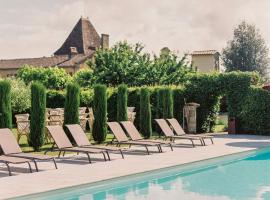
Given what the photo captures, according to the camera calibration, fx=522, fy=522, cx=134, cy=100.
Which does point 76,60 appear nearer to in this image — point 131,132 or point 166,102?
point 166,102

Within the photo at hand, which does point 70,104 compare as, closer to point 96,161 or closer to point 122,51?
point 96,161

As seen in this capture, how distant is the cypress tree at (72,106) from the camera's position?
1967 cm

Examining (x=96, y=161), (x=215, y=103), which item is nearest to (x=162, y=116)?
(x=215, y=103)

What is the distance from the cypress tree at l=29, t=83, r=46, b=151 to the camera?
17.9 meters

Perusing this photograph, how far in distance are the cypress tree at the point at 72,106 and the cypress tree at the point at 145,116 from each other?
453 centimetres

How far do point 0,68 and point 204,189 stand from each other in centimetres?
7561

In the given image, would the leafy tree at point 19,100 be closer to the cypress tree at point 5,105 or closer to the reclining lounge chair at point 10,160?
the cypress tree at point 5,105

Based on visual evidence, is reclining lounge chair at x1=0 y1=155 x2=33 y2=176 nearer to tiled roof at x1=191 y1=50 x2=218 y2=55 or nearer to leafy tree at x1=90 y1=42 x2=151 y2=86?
leafy tree at x1=90 y1=42 x2=151 y2=86

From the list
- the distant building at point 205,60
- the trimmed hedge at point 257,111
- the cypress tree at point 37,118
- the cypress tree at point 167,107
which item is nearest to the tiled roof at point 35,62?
the distant building at point 205,60

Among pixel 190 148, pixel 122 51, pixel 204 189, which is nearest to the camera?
pixel 204 189

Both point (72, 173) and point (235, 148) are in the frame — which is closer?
point (72, 173)

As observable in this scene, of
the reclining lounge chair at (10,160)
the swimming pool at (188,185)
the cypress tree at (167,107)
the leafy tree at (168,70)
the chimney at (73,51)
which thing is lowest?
the swimming pool at (188,185)

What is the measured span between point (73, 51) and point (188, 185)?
66.0 m

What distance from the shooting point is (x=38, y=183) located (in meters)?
11.2
